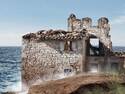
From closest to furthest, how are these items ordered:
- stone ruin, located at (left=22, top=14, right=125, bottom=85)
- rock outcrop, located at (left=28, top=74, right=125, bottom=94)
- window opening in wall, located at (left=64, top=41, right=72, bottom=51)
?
rock outcrop, located at (left=28, top=74, right=125, bottom=94) < stone ruin, located at (left=22, top=14, right=125, bottom=85) < window opening in wall, located at (left=64, top=41, right=72, bottom=51)

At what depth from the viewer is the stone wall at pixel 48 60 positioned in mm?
34906

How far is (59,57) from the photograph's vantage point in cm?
3525

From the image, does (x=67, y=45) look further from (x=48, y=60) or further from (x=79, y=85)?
(x=79, y=85)

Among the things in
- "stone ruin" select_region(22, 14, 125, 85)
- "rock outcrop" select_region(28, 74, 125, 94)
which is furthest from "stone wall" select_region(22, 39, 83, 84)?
"rock outcrop" select_region(28, 74, 125, 94)

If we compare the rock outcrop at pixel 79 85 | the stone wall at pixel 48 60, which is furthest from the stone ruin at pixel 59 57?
the rock outcrop at pixel 79 85

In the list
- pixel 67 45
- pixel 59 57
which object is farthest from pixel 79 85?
pixel 67 45

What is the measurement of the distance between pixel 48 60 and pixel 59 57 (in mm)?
956

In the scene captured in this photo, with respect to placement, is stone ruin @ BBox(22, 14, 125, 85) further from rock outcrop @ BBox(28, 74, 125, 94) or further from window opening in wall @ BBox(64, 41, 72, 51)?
rock outcrop @ BBox(28, 74, 125, 94)

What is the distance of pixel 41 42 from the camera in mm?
36094

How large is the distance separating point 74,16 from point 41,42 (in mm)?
5380

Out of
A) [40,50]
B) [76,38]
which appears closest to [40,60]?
[40,50]

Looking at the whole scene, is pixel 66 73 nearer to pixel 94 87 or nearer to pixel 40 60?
pixel 40 60

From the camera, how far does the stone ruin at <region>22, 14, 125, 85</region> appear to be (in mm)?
34750

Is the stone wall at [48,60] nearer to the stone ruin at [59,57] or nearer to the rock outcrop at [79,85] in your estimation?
the stone ruin at [59,57]
